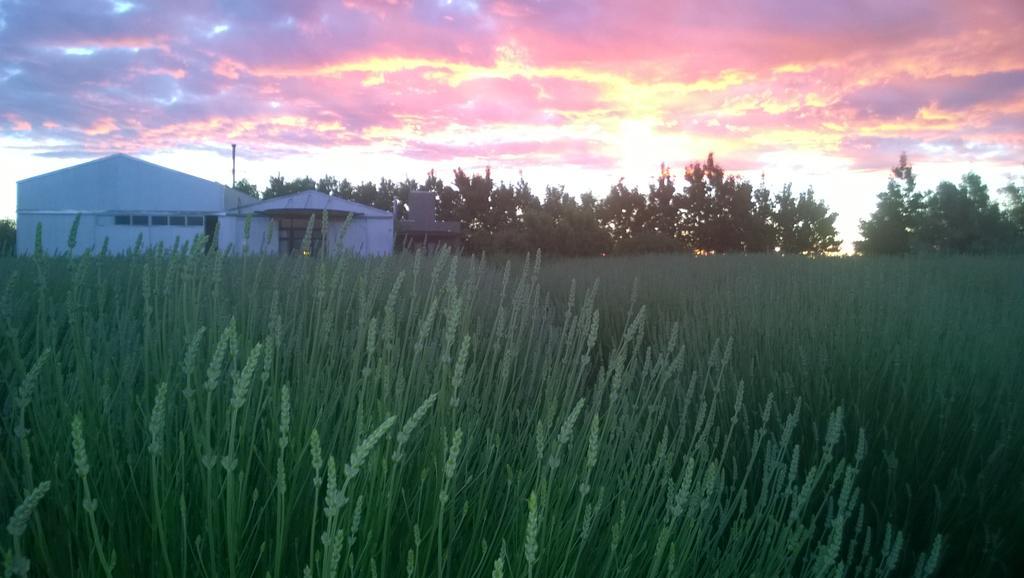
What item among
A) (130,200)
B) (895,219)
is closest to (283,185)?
(130,200)

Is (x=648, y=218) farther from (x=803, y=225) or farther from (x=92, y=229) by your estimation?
A: (x=92, y=229)

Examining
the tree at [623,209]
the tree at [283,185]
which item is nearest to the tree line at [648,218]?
the tree at [623,209]

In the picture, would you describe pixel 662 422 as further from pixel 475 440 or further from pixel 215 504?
pixel 215 504

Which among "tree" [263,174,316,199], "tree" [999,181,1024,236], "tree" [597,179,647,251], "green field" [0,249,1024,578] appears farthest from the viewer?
"tree" [263,174,316,199]

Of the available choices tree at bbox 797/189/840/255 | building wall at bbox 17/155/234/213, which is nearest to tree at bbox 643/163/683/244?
tree at bbox 797/189/840/255

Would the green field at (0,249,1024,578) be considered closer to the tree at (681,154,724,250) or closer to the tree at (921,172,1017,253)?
the tree at (921,172,1017,253)

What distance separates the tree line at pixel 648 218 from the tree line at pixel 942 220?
10.0 ft

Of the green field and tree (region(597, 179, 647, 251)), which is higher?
tree (region(597, 179, 647, 251))

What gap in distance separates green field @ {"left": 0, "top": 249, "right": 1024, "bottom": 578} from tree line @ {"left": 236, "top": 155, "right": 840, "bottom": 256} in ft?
84.5

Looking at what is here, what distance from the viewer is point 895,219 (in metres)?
32.8

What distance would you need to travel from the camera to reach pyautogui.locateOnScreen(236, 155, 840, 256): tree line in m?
31.6

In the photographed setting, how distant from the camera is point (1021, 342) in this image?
16.9 ft

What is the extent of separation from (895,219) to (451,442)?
1389 inches

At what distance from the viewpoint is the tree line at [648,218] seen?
31562mm
